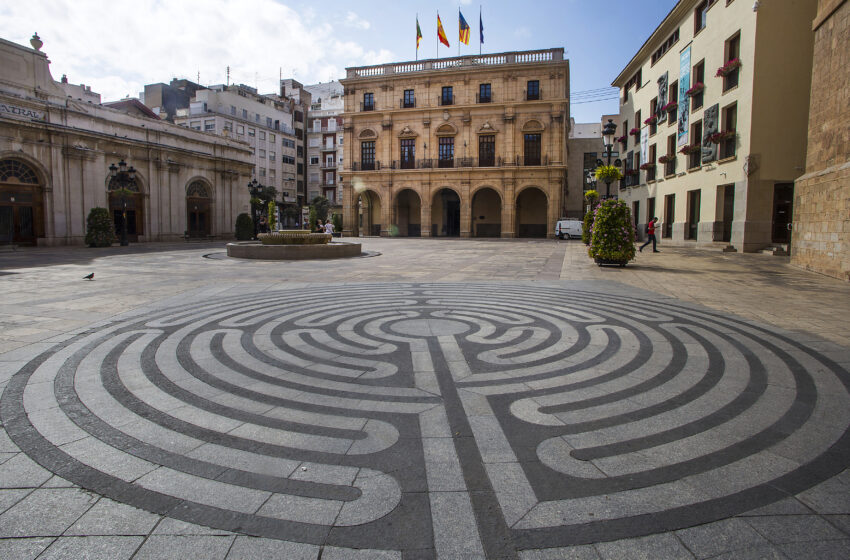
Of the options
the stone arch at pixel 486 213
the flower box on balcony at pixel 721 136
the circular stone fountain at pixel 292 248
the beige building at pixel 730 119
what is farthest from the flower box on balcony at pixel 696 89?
the stone arch at pixel 486 213

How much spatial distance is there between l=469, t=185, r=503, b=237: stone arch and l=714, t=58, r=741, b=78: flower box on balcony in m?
24.7

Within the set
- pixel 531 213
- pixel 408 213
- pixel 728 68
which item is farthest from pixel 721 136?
pixel 408 213

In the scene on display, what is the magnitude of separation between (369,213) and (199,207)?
656 inches

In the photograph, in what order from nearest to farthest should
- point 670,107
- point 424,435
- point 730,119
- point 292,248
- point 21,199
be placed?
point 424,435, point 292,248, point 730,119, point 21,199, point 670,107

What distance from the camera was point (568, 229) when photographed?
1420 inches

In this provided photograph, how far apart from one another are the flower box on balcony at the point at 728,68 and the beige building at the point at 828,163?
6.51 meters

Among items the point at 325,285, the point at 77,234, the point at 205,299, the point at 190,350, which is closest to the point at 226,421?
the point at 190,350

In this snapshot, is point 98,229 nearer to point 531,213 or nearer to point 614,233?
point 614,233

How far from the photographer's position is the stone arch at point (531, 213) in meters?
43.9

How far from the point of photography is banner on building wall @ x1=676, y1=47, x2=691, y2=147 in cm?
2441

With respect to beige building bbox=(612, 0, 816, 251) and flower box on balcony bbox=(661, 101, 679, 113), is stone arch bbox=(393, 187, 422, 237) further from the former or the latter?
flower box on balcony bbox=(661, 101, 679, 113)

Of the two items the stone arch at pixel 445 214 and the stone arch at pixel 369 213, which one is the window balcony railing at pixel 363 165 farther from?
the stone arch at pixel 445 214

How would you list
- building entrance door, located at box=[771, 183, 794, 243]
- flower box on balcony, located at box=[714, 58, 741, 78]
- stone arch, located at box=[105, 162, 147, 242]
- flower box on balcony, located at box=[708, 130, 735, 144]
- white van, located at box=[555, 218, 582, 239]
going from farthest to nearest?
white van, located at box=[555, 218, 582, 239], stone arch, located at box=[105, 162, 147, 242], flower box on balcony, located at box=[708, 130, 735, 144], flower box on balcony, located at box=[714, 58, 741, 78], building entrance door, located at box=[771, 183, 794, 243]

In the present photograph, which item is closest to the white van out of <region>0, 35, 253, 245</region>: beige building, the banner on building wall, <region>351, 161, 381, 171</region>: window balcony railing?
the banner on building wall
